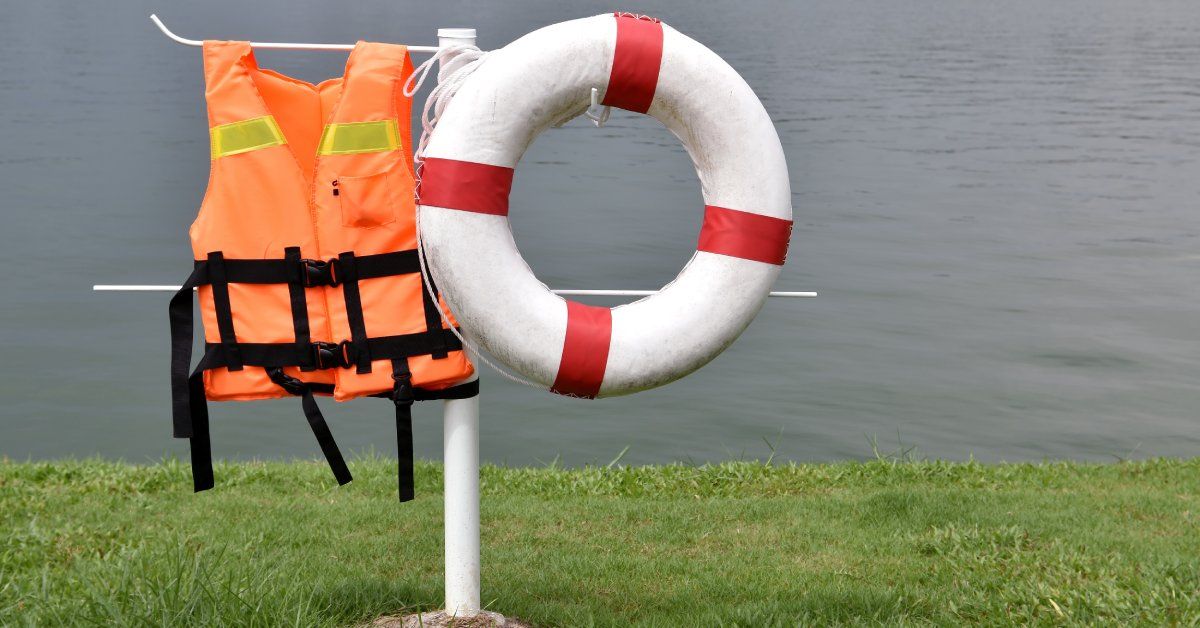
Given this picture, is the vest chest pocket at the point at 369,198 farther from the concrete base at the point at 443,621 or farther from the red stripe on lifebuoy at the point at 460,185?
the concrete base at the point at 443,621

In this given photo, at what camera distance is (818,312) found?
30.8 ft

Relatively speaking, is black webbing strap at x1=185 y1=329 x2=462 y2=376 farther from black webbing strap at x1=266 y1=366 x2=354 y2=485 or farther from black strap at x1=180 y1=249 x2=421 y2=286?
black strap at x1=180 y1=249 x2=421 y2=286

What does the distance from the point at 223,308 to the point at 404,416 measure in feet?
1.60

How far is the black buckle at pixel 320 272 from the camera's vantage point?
3197mm

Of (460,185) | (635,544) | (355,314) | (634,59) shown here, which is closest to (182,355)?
(355,314)

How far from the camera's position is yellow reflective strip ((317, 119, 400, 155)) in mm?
3186

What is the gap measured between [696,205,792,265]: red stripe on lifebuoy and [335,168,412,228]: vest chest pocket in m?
0.72

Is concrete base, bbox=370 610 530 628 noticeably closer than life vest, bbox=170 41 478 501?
No

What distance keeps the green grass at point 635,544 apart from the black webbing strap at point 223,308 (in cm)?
50

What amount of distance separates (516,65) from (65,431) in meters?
4.49

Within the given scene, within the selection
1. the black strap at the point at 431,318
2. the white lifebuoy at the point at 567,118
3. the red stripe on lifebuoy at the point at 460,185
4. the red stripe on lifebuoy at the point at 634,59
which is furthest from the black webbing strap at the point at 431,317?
the red stripe on lifebuoy at the point at 634,59

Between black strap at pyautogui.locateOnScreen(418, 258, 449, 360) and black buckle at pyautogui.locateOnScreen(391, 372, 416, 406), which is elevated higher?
black strap at pyautogui.locateOnScreen(418, 258, 449, 360)

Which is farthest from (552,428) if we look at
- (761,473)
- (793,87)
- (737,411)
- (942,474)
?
(793,87)

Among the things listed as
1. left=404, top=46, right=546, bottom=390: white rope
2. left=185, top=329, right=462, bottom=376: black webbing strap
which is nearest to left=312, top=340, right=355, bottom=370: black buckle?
left=185, top=329, right=462, bottom=376: black webbing strap
